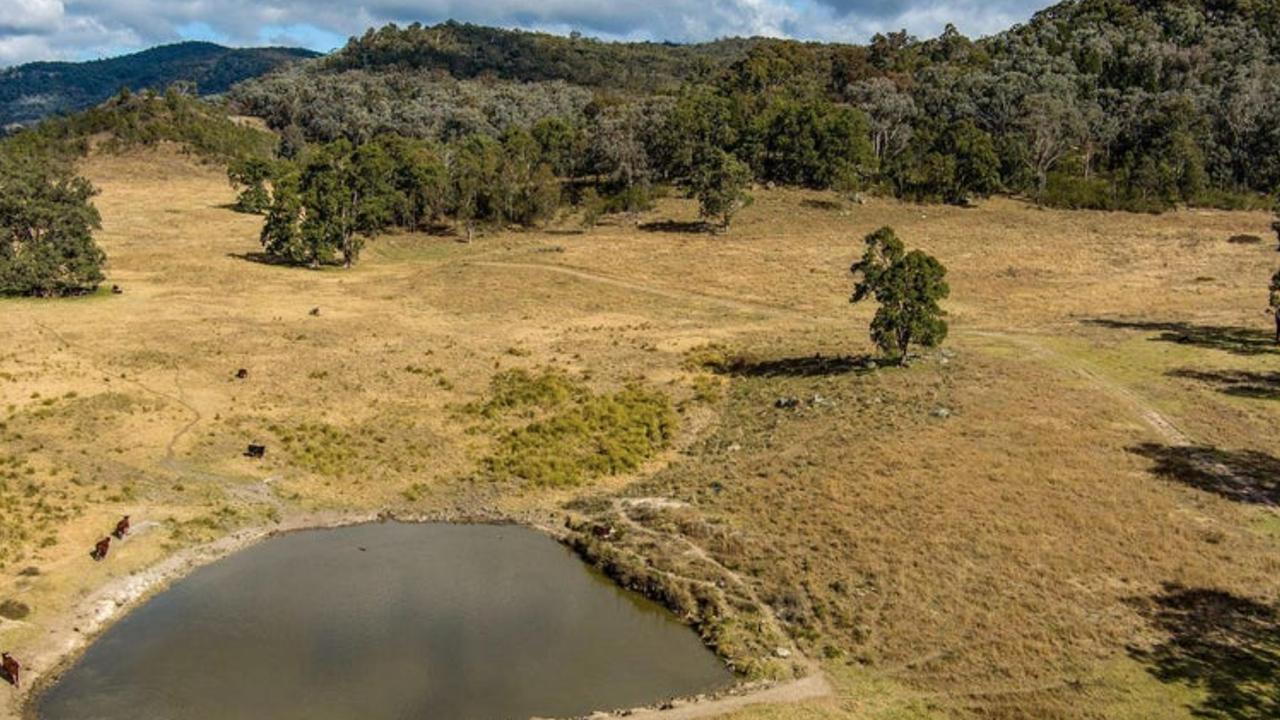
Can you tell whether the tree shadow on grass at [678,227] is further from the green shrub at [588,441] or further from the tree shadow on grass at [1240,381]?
the tree shadow on grass at [1240,381]

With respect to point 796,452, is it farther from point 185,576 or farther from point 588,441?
point 185,576

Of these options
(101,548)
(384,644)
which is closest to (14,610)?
(101,548)

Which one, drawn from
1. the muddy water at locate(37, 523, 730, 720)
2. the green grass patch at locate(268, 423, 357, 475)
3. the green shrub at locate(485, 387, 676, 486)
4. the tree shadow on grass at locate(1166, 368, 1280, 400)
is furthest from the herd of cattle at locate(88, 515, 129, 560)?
the tree shadow on grass at locate(1166, 368, 1280, 400)

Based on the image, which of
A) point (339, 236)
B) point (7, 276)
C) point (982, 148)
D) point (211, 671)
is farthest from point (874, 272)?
point (982, 148)

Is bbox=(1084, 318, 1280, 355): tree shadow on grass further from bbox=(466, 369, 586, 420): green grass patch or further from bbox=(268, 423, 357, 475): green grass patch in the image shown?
bbox=(268, 423, 357, 475): green grass patch

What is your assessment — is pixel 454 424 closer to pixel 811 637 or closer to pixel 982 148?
pixel 811 637
